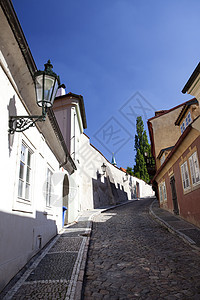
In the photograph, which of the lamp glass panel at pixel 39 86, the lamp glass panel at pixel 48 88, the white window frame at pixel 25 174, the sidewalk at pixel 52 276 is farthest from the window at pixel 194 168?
the lamp glass panel at pixel 39 86

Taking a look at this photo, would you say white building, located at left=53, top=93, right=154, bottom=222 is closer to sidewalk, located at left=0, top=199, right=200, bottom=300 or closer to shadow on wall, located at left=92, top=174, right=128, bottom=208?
shadow on wall, located at left=92, top=174, right=128, bottom=208

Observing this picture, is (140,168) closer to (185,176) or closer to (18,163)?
(185,176)

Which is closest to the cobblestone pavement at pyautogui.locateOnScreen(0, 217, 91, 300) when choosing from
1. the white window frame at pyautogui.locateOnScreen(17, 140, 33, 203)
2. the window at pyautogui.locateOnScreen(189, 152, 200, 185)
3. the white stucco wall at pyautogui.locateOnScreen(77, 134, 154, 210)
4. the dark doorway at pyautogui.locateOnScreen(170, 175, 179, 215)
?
the white window frame at pyautogui.locateOnScreen(17, 140, 33, 203)

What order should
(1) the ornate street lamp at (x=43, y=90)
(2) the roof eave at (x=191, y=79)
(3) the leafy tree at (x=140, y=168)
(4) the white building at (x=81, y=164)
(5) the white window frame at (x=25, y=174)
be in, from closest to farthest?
(1) the ornate street lamp at (x=43, y=90) < (2) the roof eave at (x=191, y=79) < (5) the white window frame at (x=25, y=174) < (4) the white building at (x=81, y=164) < (3) the leafy tree at (x=140, y=168)

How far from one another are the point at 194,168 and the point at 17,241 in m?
6.84

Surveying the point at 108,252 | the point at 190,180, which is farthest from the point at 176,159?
the point at 108,252

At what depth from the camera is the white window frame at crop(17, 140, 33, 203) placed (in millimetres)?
4912

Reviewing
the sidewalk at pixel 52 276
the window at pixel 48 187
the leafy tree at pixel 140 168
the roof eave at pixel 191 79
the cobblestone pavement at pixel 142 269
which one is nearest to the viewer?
the sidewalk at pixel 52 276

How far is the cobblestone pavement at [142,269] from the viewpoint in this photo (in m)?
3.54

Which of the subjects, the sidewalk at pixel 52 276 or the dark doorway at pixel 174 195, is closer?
the sidewalk at pixel 52 276

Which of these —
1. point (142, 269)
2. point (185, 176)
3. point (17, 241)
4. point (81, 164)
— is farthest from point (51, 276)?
point (81, 164)

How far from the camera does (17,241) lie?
14.1 ft

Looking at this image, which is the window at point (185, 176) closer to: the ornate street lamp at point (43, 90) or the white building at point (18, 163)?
the white building at point (18, 163)

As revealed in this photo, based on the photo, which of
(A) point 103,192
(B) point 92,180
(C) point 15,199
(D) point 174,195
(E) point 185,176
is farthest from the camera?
(A) point 103,192
